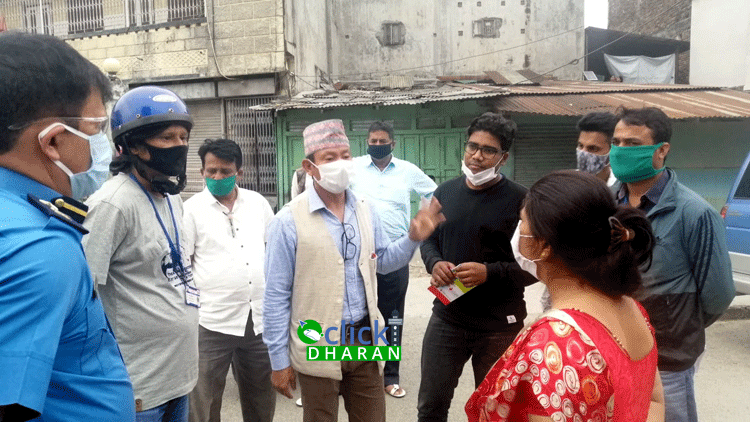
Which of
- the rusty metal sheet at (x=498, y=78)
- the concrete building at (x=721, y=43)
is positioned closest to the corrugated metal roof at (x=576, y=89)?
the rusty metal sheet at (x=498, y=78)

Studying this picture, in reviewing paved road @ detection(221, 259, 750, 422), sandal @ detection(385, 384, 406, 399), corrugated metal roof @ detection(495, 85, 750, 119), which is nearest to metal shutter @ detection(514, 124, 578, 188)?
corrugated metal roof @ detection(495, 85, 750, 119)

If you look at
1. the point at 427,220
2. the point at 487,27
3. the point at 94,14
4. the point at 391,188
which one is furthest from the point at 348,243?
the point at 487,27

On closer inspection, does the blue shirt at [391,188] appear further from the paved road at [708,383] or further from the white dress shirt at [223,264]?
the white dress shirt at [223,264]

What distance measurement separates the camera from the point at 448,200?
3.03 m

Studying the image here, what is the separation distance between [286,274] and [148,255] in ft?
2.24

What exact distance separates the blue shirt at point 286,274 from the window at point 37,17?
12381mm

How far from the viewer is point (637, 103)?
9133mm

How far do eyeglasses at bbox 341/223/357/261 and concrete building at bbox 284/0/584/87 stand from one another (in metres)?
12.7

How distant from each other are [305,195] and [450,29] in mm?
13719

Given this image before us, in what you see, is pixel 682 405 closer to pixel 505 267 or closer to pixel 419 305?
pixel 505 267

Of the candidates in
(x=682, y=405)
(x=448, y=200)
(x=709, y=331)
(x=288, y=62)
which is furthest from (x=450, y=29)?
(x=682, y=405)

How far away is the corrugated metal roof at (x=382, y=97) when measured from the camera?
9242 millimetres

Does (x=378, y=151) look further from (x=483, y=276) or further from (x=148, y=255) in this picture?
(x=148, y=255)

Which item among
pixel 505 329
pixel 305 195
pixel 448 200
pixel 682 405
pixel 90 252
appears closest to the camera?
pixel 90 252
